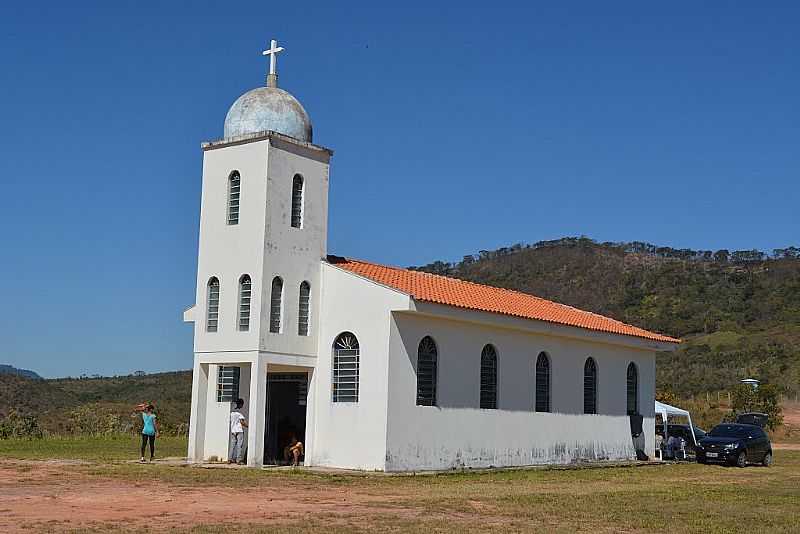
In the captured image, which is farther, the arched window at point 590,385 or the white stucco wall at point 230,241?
the arched window at point 590,385

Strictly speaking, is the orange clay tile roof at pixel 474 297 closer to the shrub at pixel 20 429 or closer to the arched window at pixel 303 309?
the arched window at pixel 303 309

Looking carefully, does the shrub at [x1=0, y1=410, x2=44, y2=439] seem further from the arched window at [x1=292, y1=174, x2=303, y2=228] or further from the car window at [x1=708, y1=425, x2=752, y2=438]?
the car window at [x1=708, y1=425, x2=752, y2=438]

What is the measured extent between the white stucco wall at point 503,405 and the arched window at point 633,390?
195 millimetres

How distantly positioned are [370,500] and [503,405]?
1012 cm

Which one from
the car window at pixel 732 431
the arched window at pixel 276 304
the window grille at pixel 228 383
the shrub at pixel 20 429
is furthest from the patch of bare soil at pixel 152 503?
the shrub at pixel 20 429

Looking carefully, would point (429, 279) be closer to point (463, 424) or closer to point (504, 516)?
point (463, 424)

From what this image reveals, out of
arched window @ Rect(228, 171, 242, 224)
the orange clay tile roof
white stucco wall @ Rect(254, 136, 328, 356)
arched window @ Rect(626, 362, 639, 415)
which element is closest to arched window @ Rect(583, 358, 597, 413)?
the orange clay tile roof

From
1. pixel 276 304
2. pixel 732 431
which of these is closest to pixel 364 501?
pixel 276 304

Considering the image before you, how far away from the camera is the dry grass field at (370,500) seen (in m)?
14.2

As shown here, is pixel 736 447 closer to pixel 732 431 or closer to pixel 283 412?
pixel 732 431

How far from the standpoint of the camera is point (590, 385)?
102ft

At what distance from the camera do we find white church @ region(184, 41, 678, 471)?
2400cm

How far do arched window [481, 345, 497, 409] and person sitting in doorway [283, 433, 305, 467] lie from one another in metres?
5.02

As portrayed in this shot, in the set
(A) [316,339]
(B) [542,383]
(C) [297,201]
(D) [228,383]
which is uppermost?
(C) [297,201]
